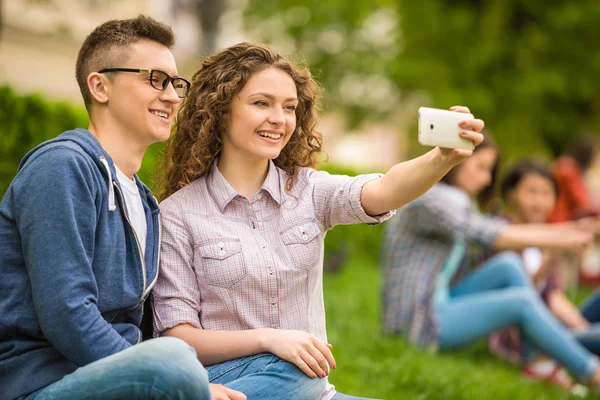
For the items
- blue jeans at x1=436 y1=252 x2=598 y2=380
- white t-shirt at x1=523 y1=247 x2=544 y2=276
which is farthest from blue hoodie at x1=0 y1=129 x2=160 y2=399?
white t-shirt at x1=523 y1=247 x2=544 y2=276

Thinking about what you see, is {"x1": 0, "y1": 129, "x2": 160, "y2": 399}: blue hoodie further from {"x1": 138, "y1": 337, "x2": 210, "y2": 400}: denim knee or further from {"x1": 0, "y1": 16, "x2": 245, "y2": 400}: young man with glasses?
{"x1": 138, "y1": 337, "x2": 210, "y2": 400}: denim knee

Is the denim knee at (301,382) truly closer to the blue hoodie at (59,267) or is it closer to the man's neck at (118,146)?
the blue hoodie at (59,267)

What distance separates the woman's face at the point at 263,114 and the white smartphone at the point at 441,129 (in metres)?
0.53

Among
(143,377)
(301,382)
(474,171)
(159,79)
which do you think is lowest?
(301,382)

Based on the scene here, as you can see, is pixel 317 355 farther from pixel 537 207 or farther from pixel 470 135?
pixel 537 207

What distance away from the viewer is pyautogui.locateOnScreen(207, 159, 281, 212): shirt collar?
247 centimetres

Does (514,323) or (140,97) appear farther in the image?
(514,323)

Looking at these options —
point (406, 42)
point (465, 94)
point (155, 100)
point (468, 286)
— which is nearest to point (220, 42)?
point (406, 42)

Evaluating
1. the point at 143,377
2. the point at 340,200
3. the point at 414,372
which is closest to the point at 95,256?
the point at 143,377

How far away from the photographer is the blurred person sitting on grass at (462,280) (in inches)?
171

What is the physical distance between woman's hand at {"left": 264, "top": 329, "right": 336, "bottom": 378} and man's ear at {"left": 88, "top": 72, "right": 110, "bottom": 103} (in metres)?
0.87

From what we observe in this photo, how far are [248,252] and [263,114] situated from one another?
455 mm

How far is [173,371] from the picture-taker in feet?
6.09

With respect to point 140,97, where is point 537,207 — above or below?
below
